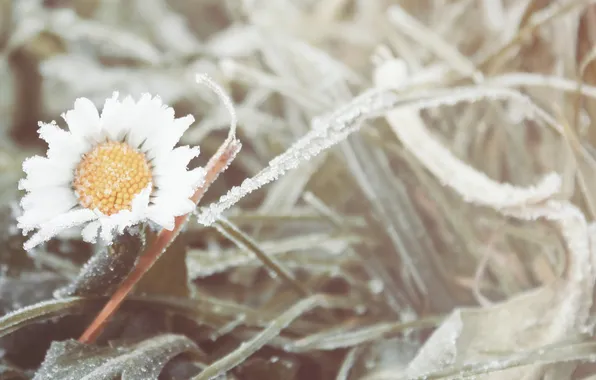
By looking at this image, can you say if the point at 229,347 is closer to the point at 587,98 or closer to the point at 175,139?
the point at 175,139

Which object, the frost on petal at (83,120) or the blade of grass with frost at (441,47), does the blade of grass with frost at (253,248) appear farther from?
the blade of grass with frost at (441,47)

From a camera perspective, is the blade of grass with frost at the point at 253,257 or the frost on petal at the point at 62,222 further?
the blade of grass with frost at the point at 253,257

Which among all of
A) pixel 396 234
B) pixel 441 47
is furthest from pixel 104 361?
pixel 441 47

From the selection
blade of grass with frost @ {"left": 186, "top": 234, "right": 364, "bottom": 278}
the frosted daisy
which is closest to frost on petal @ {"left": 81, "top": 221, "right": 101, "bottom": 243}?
the frosted daisy

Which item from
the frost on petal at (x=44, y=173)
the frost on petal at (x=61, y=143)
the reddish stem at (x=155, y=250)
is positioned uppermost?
the frost on petal at (x=61, y=143)

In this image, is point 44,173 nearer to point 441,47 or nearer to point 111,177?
point 111,177

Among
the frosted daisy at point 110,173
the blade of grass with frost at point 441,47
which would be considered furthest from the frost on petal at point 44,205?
the blade of grass with frost at point 441,47

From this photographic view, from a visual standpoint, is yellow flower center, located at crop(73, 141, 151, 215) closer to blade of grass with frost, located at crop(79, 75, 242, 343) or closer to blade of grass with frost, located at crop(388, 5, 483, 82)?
blade of grass with frost, located at crop(79, 75, 242, 343)

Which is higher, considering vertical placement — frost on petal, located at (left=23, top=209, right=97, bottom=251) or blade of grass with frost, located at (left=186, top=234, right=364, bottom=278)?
blade of grass with frost, located at (left=186, top=234, right=364, bottom=278)

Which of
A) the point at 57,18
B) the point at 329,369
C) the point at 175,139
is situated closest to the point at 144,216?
the point at 175,139
